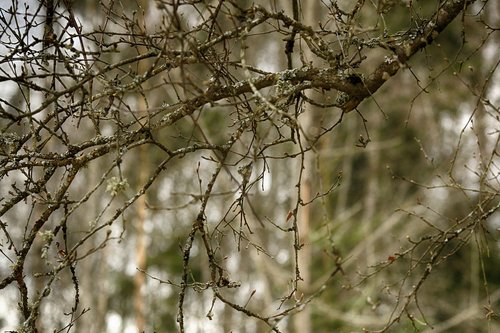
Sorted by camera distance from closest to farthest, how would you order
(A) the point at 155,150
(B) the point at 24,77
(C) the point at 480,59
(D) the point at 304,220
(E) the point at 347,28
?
(B) the point at 24,77, (E) the point at 347,28, (D) the point at 304,220, (C) the point at 480,59, (A) the point at 155,150

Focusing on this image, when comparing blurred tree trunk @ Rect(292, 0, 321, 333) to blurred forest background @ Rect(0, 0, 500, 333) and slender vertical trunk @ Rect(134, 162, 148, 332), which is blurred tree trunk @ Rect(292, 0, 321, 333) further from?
slender vertical trunk @ Rect(134, 162, 148, 332)

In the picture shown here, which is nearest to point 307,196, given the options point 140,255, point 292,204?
point 292,204

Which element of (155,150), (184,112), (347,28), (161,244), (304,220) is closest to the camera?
(184,112)

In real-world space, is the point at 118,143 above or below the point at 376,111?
below

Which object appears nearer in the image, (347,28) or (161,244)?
(347,28)

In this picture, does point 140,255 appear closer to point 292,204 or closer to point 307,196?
point 292,204

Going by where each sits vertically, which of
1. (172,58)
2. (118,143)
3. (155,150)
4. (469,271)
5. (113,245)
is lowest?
(118,143)

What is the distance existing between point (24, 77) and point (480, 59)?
12.5m

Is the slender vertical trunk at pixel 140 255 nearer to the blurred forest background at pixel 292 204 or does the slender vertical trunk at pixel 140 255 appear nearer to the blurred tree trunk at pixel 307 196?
the blurred forest background at pixel 292 204

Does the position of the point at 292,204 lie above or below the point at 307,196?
above

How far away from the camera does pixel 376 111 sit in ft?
51.1

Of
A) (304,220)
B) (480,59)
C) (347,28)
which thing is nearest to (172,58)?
(347,28)

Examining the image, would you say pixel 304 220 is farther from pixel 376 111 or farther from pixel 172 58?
pixel 172 58

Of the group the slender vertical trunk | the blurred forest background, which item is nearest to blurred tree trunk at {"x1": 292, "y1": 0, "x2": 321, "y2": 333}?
the blurred forest background
